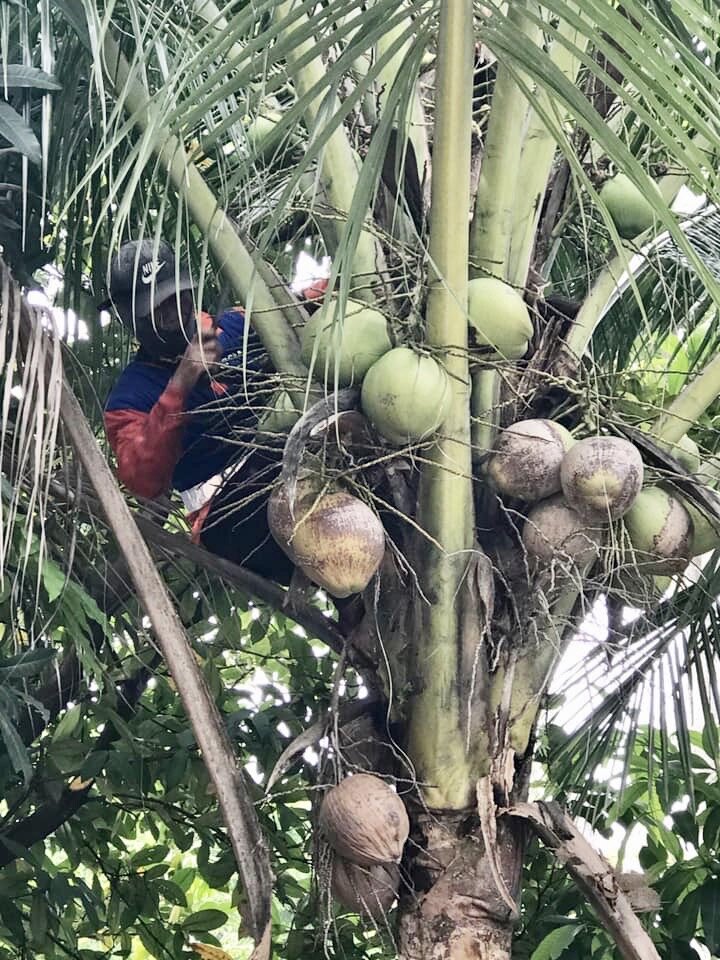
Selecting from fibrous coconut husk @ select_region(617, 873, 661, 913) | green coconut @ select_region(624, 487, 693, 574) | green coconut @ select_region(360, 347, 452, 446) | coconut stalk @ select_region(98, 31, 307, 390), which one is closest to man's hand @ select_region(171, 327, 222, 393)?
coconut stalk @ select_region(98, 31, 307, 390)

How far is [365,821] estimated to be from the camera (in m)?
1.97

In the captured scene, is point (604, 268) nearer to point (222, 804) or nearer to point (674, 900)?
point (222, 804)

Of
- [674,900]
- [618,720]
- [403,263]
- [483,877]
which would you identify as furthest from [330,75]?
[674,900]

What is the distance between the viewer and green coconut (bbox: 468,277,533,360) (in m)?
1.95

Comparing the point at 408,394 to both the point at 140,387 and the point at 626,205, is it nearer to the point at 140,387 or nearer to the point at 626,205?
the point at 626,205

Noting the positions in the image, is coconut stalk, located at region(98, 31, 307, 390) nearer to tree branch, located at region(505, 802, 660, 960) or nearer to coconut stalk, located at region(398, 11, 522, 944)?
coconut stalk, located at region(398, 11, 522, 944)

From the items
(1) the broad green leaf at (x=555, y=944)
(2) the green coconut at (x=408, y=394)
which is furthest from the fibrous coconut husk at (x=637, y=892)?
(2) the green coconut at (x=408, y=394)

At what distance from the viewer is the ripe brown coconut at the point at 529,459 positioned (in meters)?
2.03

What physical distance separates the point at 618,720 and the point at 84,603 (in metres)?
1.08

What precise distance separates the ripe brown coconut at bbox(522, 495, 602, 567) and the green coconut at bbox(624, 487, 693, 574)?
0.26 ft

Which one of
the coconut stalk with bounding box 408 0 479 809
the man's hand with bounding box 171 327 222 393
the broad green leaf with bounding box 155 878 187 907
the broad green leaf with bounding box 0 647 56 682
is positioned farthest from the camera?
the broad green leaf with bounding box 155 878 187 907

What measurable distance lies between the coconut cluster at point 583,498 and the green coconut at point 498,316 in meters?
0.16

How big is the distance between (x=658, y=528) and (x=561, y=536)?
0.56ft

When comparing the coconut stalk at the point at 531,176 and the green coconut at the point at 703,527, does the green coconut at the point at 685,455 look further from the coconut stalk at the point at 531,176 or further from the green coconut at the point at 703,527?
the coconut stalk at the point at 531,176
